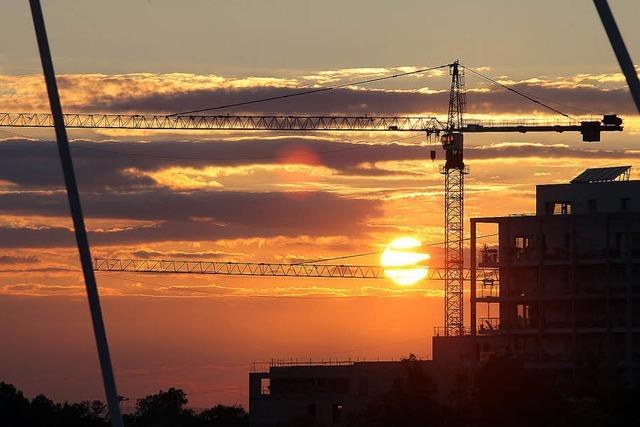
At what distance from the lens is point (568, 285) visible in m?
157

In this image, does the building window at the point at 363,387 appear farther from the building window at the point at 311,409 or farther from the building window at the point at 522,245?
the building window at the point at 522,245

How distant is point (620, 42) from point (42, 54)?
45.0ft

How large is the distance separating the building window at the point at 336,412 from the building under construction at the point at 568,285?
15.6m

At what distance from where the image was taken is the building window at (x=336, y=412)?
182625 mm

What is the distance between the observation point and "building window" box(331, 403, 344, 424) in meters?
183

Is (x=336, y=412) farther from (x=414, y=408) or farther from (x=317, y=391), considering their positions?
(x=414, y=408)

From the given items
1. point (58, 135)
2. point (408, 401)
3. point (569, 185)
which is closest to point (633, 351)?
point (569, 185)

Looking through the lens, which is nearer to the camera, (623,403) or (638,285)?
(623,403)

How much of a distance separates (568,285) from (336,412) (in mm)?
39360

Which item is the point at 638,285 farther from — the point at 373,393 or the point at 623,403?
the point at 623,403

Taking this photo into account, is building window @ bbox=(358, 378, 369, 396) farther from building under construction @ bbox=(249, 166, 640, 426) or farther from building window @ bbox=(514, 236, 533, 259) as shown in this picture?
building window @ bbox=(514, 236, 533, 259)

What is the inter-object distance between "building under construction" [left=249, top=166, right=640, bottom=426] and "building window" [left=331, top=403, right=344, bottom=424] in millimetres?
15635

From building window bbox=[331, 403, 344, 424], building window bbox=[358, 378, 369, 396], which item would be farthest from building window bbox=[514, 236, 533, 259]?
building window bbox=[331, 403, 344, 424]

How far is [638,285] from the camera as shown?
6097 inches
